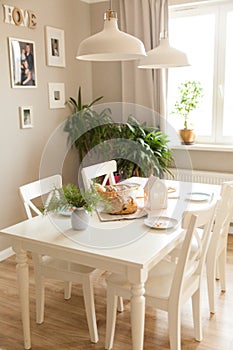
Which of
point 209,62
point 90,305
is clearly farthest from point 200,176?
point 90,305

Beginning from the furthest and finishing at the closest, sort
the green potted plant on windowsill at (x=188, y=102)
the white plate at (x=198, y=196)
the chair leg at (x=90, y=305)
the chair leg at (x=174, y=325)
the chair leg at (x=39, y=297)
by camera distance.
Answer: the green potted plant on windowsill at (x=188, y=102) < the white plate at (x=198, y=196) < the chair leg at (x=39, y=297) < the chair leg at (x=90, y=305) < the chair leg at (x=174, y=325)

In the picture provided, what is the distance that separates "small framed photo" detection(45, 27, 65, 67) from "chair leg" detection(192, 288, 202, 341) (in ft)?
8.63

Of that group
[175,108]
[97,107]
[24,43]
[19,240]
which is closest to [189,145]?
[175,108]

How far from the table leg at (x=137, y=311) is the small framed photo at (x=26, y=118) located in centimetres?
225

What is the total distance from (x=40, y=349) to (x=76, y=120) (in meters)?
2.47

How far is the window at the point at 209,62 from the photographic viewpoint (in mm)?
3705

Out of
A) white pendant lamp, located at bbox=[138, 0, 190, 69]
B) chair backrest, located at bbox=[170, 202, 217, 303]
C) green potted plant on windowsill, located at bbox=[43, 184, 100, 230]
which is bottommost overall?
chair backrest, located at bbox=[170, 202, 217, 303]

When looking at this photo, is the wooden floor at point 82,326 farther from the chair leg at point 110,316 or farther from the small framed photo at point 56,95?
the small framed photo at point 56,95

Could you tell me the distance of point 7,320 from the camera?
242cm

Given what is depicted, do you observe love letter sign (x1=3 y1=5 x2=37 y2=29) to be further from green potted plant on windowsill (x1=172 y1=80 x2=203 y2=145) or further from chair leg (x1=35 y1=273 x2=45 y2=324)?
chair leg (x1=35 y1=273 x2=45 y2=324)

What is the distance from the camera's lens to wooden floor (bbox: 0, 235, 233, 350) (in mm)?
2154

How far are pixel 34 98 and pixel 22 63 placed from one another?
349 millimetres

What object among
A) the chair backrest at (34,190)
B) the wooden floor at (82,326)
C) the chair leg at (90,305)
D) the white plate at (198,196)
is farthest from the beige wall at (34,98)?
the white plate at (198,196)

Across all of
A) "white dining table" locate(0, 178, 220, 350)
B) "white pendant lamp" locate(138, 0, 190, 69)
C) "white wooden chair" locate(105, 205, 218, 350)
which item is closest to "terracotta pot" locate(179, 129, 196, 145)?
"white pendant lamp" locate(138, 0, 190, 69)
